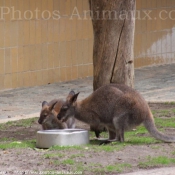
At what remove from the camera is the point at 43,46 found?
47.9 feet

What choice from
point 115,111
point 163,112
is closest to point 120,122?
point 115,111

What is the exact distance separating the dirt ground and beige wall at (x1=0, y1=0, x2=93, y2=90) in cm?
529

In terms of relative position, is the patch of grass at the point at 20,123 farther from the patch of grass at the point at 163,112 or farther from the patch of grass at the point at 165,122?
the patch of grass at the point at 163,112

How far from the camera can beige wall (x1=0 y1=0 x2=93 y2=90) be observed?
45.5ft

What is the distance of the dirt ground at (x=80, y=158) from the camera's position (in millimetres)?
7305

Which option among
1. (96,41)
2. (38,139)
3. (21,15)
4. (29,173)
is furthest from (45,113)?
(21,15)

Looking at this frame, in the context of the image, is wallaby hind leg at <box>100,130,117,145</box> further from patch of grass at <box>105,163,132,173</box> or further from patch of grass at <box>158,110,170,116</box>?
patch of grass at <box>158,110,170,116</box>

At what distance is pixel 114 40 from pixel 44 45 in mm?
4826

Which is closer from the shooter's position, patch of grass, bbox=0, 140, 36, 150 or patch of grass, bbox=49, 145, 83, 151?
patch of grass, bbox=49, 145, 83, 151

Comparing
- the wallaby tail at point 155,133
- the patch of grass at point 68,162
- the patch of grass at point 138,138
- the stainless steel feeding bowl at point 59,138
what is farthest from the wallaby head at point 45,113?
the patch of grass at point 68,162

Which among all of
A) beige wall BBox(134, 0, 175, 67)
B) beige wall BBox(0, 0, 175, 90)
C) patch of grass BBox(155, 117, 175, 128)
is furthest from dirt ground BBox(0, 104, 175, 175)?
beige wall BBox(134, 0, 175, 67)

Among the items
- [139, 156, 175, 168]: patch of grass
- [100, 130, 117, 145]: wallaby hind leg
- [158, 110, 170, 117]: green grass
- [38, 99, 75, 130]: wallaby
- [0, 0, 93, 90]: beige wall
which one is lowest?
[139, 156, 175, 168]: patch of grass

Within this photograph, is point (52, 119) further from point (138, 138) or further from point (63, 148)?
point (138, 138)

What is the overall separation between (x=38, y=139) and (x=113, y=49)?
6.80 feet
